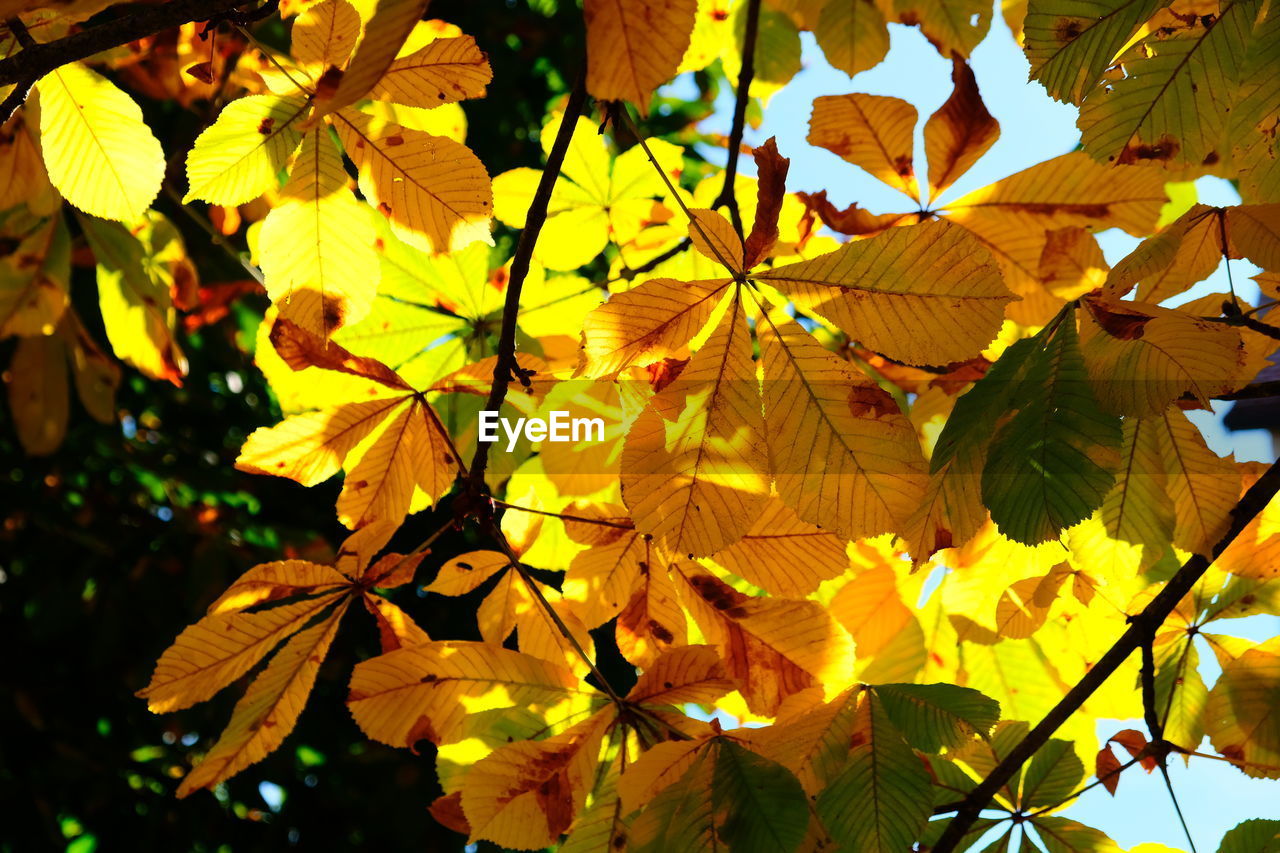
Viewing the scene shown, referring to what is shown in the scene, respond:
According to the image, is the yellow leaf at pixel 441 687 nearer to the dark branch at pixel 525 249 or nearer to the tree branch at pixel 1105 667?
the dark branch at pixel 525 249

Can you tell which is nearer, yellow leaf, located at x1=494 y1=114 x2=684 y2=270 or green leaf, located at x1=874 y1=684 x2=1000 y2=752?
green leaf, located at x1=874 y1=684 x2=1000 y2=752

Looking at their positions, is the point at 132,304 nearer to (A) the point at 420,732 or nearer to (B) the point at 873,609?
(A) the point at 420,732

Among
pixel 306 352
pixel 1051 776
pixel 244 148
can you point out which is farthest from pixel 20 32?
pixel 1051 776

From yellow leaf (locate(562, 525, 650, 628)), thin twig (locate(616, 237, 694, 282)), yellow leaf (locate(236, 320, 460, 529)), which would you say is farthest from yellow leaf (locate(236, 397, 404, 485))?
thin twig (locate(616, 237, 694, 282))

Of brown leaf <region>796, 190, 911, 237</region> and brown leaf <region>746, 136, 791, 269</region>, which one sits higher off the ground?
brown leaf <region>796, 190, 911, 237</region>

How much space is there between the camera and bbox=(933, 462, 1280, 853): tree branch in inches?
22.5

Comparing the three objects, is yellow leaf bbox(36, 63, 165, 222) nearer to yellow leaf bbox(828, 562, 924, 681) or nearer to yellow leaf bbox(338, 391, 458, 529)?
yellow leaf bbox(338, 391, 458, 529)

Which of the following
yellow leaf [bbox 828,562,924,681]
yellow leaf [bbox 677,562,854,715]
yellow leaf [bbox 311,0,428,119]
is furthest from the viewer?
yellow leaf [bbox 828,562,924,681]

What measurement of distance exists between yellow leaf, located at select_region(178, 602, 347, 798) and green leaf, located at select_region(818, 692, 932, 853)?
1.27ft

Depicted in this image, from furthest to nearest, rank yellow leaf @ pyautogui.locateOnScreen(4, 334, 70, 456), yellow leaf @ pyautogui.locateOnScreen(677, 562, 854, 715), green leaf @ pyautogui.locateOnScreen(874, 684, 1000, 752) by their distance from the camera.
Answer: yellow leaf @ pyautogui.locateOnScreen(4, 334, 70, 456), yellow leaf @ pyautogui.locateOnScreen(677, 562, 854, 715), green leaf @ pyautogui.locateOnScreen(874, 684, 1000, 752)

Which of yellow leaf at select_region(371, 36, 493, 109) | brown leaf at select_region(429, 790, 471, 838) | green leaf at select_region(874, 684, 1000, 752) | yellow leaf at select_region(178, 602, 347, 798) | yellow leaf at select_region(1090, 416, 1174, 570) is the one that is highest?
yellow leaf at select_region(371, 36, 493, 109)

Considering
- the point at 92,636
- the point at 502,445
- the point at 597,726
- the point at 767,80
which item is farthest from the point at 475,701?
the point at 92,636

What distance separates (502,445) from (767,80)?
725 mm

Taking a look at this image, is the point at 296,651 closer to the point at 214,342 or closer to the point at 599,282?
the point at 599,282
